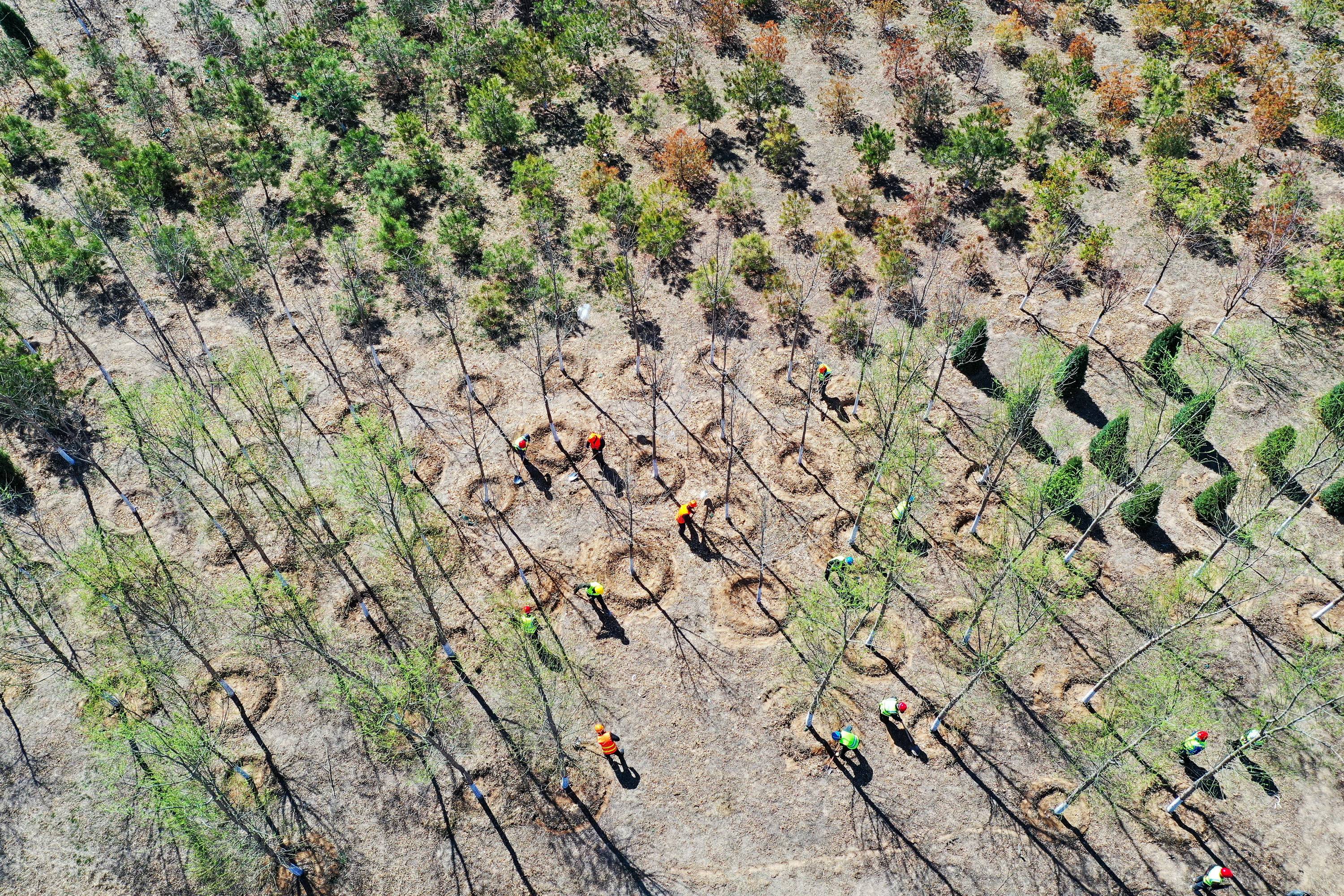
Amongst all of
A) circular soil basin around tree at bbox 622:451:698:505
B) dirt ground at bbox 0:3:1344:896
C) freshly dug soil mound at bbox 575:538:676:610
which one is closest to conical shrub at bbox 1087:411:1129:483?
dirt ground at bbox 0:3:1344:896

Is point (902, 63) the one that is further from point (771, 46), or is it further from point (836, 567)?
point (836, 567)

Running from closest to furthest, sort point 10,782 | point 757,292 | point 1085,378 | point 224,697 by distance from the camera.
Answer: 1. point 10,782
2. point 224,697
3. point 1085,378
4. point 757,292

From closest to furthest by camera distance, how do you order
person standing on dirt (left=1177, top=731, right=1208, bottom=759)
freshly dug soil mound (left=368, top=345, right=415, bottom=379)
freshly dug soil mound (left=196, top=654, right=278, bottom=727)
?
person standing on dirt (left=1177, top=731, right=1208, bottom=759) → freshly dug soil mound (left=196, top=654, right=278, bottom=727) → freshly dug soil mound (left=368, top=345, right=415, bottom=379)

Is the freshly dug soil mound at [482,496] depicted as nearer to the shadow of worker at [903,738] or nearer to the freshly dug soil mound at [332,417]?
the freshly dug soil mound at [332,417]

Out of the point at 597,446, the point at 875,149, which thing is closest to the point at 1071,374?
the point at 875,149

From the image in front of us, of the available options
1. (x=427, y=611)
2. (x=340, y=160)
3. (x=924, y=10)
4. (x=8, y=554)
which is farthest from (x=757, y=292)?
(x=8, y=554)

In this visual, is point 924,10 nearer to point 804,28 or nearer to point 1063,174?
point 804,28

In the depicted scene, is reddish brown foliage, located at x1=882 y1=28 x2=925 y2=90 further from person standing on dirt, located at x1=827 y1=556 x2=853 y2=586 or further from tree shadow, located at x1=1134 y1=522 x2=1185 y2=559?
person standing on dirt, located at x1=827 y1=556 x2=853 y2=586
